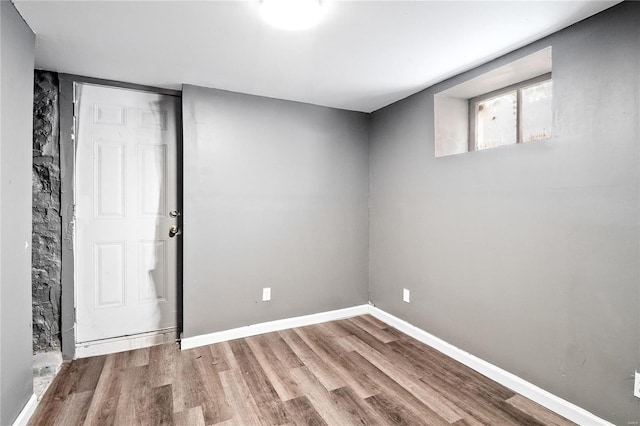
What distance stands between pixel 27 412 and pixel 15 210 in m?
1.12

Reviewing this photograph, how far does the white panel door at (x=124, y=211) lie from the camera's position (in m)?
2.46

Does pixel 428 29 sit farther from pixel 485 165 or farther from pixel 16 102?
pixel 16 102

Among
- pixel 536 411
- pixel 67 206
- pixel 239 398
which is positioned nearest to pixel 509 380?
pixel 536 411

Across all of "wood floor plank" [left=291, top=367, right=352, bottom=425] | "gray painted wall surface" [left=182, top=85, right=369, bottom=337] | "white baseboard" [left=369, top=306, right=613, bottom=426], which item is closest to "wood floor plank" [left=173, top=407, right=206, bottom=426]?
"wood floor plank" [left=291, top=367, right=352, bottom=425]

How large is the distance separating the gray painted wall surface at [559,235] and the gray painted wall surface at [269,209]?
855mm

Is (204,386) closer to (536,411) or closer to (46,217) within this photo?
(46,217)

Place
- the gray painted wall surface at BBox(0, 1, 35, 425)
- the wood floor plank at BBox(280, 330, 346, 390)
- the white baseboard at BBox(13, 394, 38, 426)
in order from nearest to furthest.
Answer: the gray painted wall surface at BBox(0, 1, 35, 425) < the white baseboard at BBox(13, 394, 38, 426) < the wood floor plank at BBox(280, 330, 346, 390)

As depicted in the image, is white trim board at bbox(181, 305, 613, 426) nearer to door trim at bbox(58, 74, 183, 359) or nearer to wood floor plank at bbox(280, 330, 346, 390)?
wood floor plank at bbox(280, 330, 346, 390)

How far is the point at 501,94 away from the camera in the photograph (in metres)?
Answer: 2.42

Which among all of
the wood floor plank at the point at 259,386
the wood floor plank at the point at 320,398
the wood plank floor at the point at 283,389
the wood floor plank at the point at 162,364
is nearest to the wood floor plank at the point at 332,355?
the wood plank floor at the point at 283,389

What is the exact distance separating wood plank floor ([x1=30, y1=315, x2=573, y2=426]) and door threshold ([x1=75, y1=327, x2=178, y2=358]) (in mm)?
63

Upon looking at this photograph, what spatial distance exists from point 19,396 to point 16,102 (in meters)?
1.55

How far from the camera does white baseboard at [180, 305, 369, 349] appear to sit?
2.63 meters

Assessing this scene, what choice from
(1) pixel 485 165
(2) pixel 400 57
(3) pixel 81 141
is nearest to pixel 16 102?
(3) pixel 81 141
